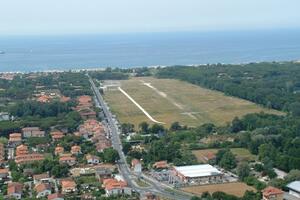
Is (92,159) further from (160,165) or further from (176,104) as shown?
(176,104)

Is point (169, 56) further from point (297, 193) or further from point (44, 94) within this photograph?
point (297, 193)

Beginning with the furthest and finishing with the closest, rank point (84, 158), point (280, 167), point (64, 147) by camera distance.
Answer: point (64, 147), point (84, 158), point (280, 167)

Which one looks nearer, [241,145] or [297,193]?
[297,193]

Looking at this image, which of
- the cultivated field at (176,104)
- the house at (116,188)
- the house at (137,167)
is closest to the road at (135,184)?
the house at (137,167)

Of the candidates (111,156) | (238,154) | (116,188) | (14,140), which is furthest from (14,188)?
(238,154)

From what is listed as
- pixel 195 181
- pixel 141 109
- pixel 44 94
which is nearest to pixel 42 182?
pixel 195 181

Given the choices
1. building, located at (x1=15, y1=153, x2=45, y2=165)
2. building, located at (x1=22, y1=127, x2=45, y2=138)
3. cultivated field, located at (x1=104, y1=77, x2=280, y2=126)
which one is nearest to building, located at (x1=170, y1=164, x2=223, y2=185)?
building, located at (x1=15, y1=153, x2=45, y2=165)
